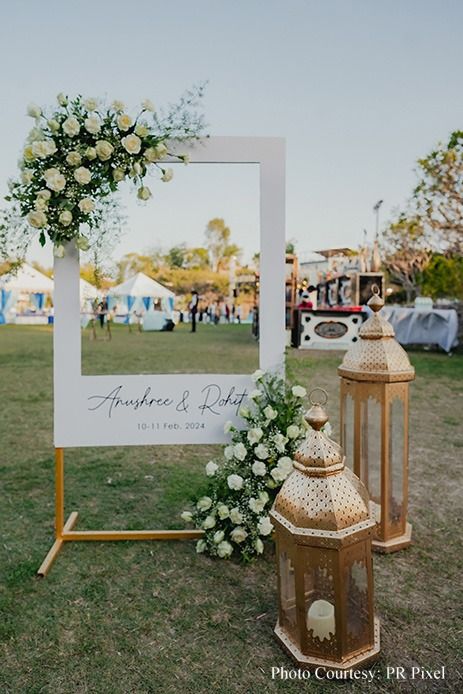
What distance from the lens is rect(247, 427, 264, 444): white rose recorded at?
2.69 metres

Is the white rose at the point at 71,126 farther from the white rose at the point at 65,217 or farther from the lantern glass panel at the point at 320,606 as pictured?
the lantern glass panel at the point at 320,606

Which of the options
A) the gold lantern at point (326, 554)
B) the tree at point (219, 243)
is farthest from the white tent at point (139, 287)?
the gold lantern at point (326, 554)

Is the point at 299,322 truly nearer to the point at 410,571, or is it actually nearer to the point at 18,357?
the point at 18,357

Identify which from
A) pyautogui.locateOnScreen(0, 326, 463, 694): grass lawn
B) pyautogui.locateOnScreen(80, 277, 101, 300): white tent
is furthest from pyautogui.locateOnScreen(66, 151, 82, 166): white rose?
pyautogui.locateOnScreen(0, 326, 463, 694): grass lawn

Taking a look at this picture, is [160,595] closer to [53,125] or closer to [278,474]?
[278,474]

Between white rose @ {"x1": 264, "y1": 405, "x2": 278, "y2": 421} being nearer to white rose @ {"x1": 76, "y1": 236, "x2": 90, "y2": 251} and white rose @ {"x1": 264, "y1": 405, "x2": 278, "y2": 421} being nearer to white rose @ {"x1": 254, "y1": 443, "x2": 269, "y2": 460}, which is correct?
white rose @ {"x1": 254, "y1": 443, "x2": 269, "y2": 460}

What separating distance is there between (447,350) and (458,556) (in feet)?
33.5

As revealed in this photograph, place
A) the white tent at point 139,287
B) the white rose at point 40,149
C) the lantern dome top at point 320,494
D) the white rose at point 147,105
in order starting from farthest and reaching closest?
the white tent at point 139,287
the white rose at point 147,105
the white rose at point 40,149
the lantern dome top at point 320,494

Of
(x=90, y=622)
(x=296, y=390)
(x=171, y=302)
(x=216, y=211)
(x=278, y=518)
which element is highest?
(x=216, y=211)

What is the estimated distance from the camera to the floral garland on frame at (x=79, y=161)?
8.28ft

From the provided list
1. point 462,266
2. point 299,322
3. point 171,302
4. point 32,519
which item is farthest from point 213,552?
point 462,266

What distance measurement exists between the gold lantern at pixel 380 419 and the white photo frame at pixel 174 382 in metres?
0.42

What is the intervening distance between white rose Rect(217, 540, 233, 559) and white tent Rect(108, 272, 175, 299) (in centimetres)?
158

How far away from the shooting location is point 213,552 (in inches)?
107
